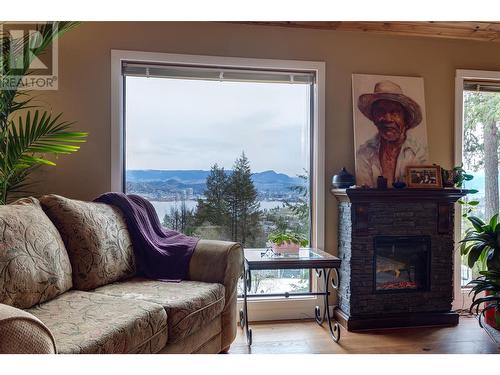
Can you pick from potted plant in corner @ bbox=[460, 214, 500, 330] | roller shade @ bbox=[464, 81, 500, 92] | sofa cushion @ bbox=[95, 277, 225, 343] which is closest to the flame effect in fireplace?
potted plant in corner @ bbox=[460, 214, 500, 330]

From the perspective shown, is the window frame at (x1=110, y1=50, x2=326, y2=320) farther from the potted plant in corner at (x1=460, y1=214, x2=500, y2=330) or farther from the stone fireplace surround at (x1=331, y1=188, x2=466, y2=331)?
the potted plant in corner at (x1=460, y1=214, x2=500, y2=330)

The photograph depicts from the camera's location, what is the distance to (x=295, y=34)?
319cm

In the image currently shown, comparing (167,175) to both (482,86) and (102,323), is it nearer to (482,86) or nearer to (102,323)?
(102,323)

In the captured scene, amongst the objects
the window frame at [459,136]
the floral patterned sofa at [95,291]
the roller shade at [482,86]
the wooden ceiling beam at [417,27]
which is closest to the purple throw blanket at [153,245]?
the floral patterned sofa at [95,291]

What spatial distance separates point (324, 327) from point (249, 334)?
2.24ft

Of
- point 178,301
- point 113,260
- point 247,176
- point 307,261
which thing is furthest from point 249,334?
point 247,176

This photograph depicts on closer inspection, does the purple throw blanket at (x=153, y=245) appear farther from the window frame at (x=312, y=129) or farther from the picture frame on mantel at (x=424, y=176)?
the picture frame on mantel at (x=424, y=176)

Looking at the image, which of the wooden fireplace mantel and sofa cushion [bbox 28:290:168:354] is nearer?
sofa cushion [bbox 28:290:168:354]

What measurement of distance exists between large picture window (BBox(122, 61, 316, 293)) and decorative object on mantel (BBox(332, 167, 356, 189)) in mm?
293

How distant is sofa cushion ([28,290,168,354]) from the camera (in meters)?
1.46

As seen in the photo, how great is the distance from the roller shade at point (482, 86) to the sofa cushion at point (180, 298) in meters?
2.87

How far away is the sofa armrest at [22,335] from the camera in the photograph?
3.77ft
